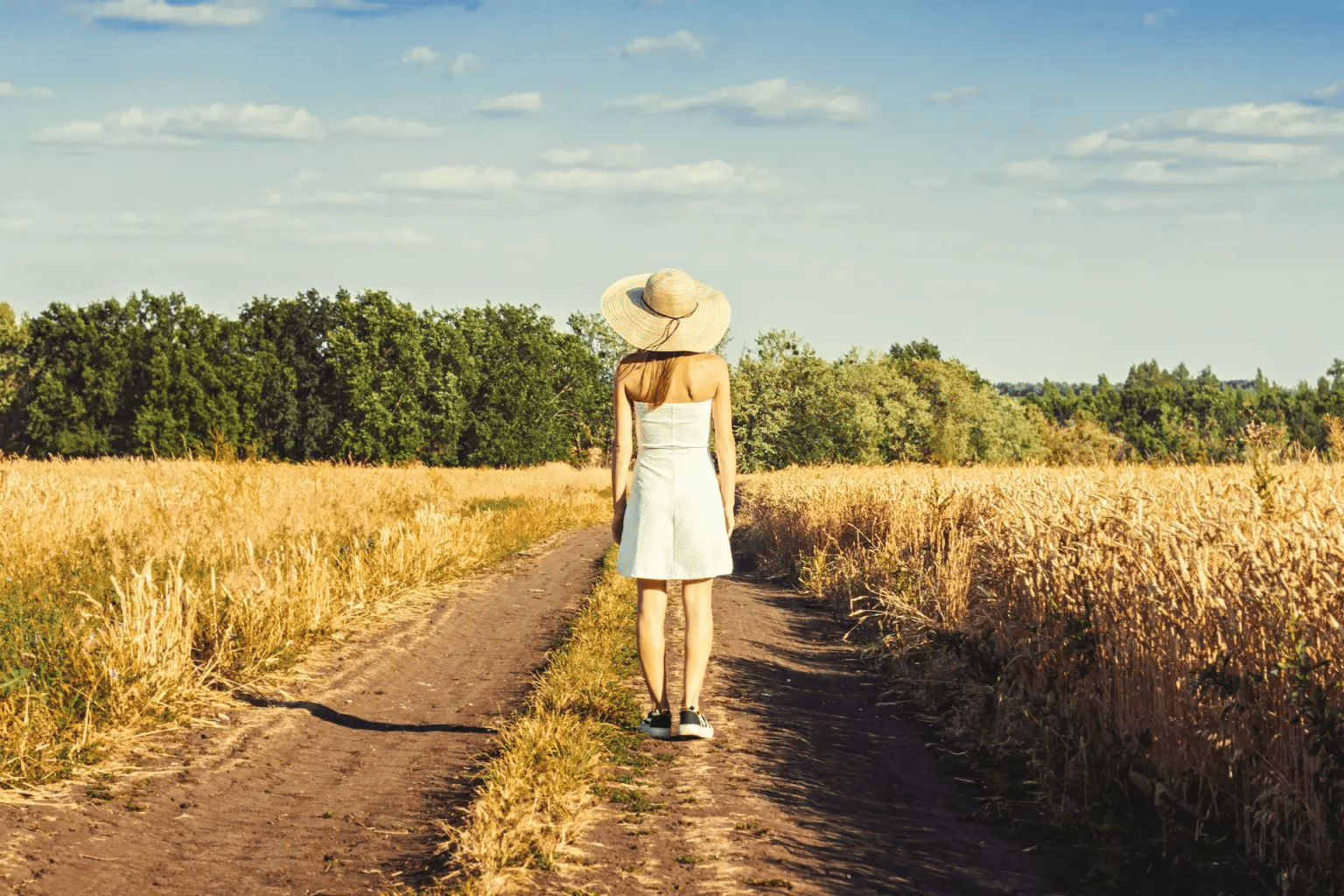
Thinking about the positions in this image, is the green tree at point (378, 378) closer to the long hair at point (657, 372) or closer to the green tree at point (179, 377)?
the green tree at point (179, 377)

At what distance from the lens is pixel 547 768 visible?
5.69 metres

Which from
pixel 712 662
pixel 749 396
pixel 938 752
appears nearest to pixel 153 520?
pixel 712 662

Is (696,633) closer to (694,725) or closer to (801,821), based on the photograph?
(694,725)

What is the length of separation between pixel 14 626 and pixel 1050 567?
7472 millimetres

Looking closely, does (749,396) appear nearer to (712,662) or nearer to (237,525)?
(237,525)

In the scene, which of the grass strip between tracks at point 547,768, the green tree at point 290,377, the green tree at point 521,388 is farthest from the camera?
the green tree at point 521,388

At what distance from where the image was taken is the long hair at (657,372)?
21.1ft

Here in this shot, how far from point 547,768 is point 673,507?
1744mm

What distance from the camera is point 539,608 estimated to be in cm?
1315

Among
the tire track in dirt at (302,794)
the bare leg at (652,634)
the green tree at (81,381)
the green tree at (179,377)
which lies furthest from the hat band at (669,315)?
the green tree at (81,381)

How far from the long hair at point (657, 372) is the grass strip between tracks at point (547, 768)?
2047mm

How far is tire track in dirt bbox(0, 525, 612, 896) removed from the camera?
472 centimetres

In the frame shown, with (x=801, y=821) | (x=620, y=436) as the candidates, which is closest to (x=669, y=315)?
(x=620, y=436)

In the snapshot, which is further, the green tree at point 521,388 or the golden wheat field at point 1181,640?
the green tree at point 521,388
